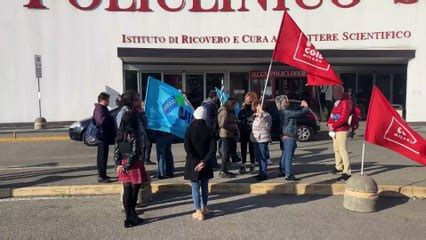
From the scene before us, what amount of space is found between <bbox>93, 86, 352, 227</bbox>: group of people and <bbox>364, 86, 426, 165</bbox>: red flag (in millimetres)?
1167

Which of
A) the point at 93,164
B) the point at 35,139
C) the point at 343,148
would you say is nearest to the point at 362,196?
the point at 343,148

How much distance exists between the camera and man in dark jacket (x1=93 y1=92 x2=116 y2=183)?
25.5ft

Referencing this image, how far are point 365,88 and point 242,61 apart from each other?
6625mm

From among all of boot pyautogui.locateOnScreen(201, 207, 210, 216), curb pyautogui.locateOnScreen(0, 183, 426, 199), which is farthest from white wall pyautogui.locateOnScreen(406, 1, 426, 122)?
boot pyautogui.locateOnScreen(201, 207, 210, 216)

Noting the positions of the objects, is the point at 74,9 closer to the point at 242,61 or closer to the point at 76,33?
the point at 76,33

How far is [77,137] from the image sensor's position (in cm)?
1380

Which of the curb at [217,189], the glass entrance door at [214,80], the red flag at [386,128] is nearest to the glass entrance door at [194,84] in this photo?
the glass entrance door at [214,80]

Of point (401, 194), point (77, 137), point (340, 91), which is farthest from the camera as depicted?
point (77, 137)

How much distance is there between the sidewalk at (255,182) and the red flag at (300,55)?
1.86 meters

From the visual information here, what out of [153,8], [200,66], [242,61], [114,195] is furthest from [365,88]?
[114,195]

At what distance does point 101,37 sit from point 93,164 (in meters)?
10.1

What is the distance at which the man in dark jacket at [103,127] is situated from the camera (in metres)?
7.76

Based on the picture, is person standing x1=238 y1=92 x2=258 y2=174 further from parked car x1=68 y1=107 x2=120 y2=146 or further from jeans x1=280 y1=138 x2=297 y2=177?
parked car x1=68 y1=107 x2=120 y2=146

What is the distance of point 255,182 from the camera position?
311 inches
